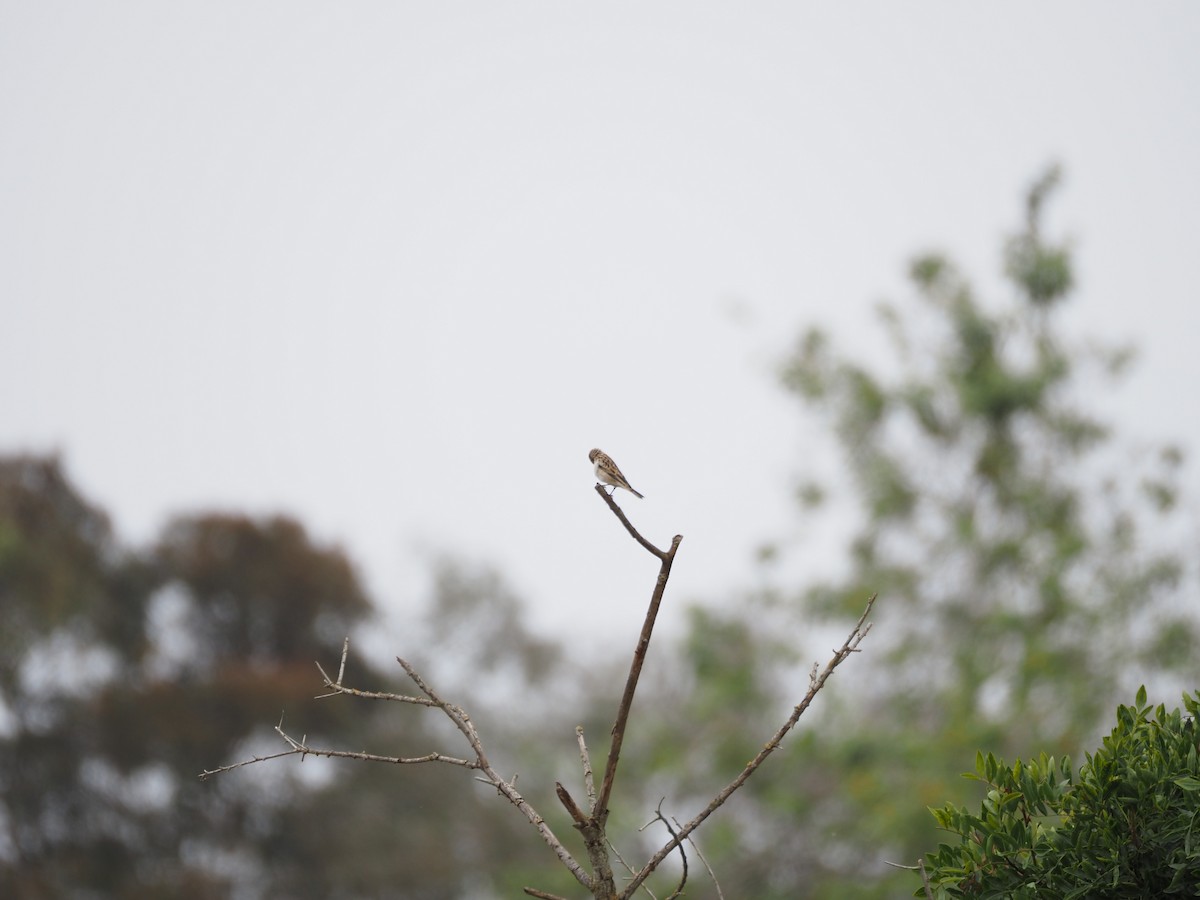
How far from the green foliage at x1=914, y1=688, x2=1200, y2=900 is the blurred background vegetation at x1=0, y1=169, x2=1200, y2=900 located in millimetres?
6000

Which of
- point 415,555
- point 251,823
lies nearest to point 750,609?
point 251,823

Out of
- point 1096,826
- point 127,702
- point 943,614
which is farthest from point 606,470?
point 127,702

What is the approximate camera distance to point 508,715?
28703 millimetres

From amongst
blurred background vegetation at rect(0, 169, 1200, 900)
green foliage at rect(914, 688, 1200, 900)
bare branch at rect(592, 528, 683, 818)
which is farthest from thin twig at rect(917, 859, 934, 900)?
blurred background vegetation at rect(0, 169, 1200, 900)

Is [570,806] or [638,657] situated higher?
[638,657]

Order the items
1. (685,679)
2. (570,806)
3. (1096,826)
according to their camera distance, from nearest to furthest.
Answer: (570,806)
(1096,826)
(685,679)

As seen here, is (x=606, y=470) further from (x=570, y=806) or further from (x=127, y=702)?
(x=127, y=702)

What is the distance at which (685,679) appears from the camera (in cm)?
2559

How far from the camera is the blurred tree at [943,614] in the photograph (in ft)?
38.1

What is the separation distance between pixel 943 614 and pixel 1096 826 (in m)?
12.0

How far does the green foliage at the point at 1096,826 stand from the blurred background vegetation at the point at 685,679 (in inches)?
236

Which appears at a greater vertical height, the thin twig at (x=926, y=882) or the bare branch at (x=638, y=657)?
the bare branch at (x=638, y=657)

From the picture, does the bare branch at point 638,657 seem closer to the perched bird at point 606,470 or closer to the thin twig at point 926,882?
the thin twig at point 926,882

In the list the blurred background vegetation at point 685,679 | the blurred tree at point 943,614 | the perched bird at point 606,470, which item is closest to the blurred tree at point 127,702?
the blurred background vegetation at point 685,679
